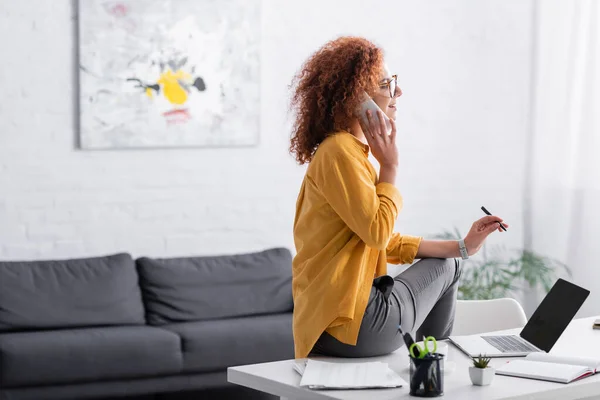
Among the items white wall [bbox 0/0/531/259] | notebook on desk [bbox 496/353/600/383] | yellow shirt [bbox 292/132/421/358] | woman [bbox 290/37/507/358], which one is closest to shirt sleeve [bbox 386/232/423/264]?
woman [bbox 290/37/507/358]

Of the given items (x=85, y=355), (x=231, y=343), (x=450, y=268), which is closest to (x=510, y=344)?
(x=450, y=268)

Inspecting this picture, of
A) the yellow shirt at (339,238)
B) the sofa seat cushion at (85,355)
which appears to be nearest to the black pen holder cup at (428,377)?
the yellow shirt at (339,238)

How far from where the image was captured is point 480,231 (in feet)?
9.77

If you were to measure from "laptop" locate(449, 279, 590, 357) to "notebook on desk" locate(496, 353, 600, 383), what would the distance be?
0.52 ft

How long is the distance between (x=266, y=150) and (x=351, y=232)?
2.39 meters

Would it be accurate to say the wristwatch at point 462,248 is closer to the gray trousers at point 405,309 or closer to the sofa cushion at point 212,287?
the gray trousers at point 405,309

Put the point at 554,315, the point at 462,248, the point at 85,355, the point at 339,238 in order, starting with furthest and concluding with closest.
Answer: the point at 85,355 < the point at 462,248 < the point at 554,315 < the point at 339,238

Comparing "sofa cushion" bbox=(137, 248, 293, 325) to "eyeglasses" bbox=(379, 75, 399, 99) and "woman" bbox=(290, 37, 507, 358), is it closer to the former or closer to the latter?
"woman" bbox=(290, 37, 507, 358)

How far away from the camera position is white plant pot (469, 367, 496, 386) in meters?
2.31

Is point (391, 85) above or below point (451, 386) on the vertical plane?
above

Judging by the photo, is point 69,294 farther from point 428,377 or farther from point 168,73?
point 428,377

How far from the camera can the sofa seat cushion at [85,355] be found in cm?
385

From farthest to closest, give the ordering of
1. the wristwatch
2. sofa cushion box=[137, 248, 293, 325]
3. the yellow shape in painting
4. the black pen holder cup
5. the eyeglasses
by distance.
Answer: the yellow shape in painting, sofa cushion box=[137, 248, 293, 325], the wristwatch, the eyeglasses, the black pen holder cup

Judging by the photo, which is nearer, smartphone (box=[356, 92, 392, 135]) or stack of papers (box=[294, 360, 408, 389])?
stack of papers (box=[294, 360, 408, 389])
